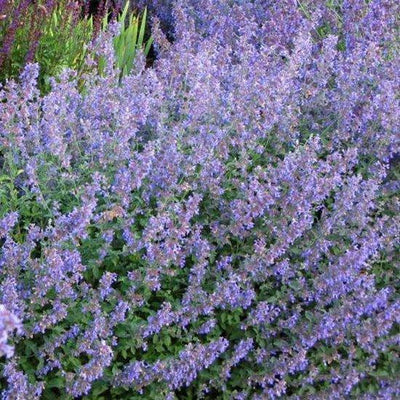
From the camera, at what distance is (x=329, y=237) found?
124 inches

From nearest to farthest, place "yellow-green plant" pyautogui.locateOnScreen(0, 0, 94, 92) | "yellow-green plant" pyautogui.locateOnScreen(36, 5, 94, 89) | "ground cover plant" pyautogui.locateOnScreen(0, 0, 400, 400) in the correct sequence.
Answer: "ground cover plant" pyautogui.locateOnScreen(0, 0, 400, 400) → "yellow-green plant" pyautogui.locateOnScreen(0, 0, 94, 92) → "yellow-green plant" pyautogui.locateOnScreen(36, 5, 94, 89)

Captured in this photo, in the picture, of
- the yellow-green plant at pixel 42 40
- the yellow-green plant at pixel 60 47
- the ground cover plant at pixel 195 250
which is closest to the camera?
the ground cover plant at pixel 195 250

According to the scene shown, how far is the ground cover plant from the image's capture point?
261 centimetres

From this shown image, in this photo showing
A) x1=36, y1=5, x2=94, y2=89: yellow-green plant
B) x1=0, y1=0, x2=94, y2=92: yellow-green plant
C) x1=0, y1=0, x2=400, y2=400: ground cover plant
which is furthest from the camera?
x1=36, y1=5, x2=94, y2=89: yellow-green plant

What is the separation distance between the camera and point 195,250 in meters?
2.93

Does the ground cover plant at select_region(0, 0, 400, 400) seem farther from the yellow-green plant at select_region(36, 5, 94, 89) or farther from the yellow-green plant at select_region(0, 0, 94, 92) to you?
the yellow-green plant at select_region(36, 5, 94, 89)

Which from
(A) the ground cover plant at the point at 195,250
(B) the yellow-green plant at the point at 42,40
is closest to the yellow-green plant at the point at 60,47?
(B) the yellow-green plant at the point at 42,40

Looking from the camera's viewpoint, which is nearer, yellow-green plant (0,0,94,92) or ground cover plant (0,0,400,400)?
ground cover plant (0,0,400,400)

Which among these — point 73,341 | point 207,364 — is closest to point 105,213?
point 73,341

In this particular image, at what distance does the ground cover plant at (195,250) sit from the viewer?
2613mm

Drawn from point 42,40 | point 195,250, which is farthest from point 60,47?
point 195,250

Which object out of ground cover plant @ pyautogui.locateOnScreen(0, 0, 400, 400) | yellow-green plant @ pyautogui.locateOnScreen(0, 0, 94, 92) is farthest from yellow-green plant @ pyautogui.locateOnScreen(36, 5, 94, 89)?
ground cover plant @ pyautogui.locateOnScreen(0, 0, 400, 400)

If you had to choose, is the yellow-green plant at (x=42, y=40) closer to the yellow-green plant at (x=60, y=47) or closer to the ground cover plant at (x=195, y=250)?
the yellow-green plant at (x=60, y=47)

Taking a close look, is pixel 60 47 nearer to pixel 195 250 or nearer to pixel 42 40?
pixel 42 40
